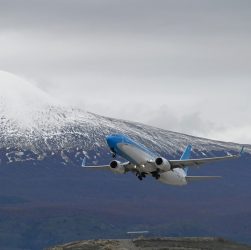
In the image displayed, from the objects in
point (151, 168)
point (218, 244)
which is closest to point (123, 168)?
point (151, 168)

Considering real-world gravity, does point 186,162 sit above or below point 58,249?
above

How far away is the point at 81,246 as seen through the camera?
648 feet

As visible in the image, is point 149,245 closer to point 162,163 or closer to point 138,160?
point 162,163

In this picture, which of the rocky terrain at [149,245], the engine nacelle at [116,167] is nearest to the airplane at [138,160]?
the engine nacelle at [116,167]

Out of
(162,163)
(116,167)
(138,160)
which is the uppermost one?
(138,160)

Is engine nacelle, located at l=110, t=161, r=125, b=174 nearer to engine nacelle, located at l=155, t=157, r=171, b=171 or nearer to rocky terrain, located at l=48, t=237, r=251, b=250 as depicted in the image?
engine nacelle, located at l=155, t=157, r=171, b=171

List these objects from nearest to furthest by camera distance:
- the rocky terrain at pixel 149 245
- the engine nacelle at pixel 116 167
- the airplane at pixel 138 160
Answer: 1. the rocky terrain at pixel 149 245
2. the airplane at pixel 138 160
3. the engine nacelle at pixel 116 167

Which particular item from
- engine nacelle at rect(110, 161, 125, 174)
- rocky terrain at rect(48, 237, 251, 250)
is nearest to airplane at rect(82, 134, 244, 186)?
engine nacelle at rect(110, 161, 125, 174)

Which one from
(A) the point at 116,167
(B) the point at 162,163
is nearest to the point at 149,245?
(B) the point at 162,163

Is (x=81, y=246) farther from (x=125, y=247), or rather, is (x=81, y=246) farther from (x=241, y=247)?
(x=241, y=247)

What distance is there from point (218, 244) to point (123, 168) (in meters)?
19.3

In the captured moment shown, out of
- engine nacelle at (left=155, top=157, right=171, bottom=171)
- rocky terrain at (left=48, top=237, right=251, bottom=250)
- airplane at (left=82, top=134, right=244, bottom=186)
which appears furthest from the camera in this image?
engine nacelle at (left=155, top=157, right=171, bottom=171)

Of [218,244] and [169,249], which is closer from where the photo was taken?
[169,249]

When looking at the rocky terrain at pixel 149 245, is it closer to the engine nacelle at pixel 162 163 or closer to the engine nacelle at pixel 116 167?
the engine nacelle at pixel 116 167
